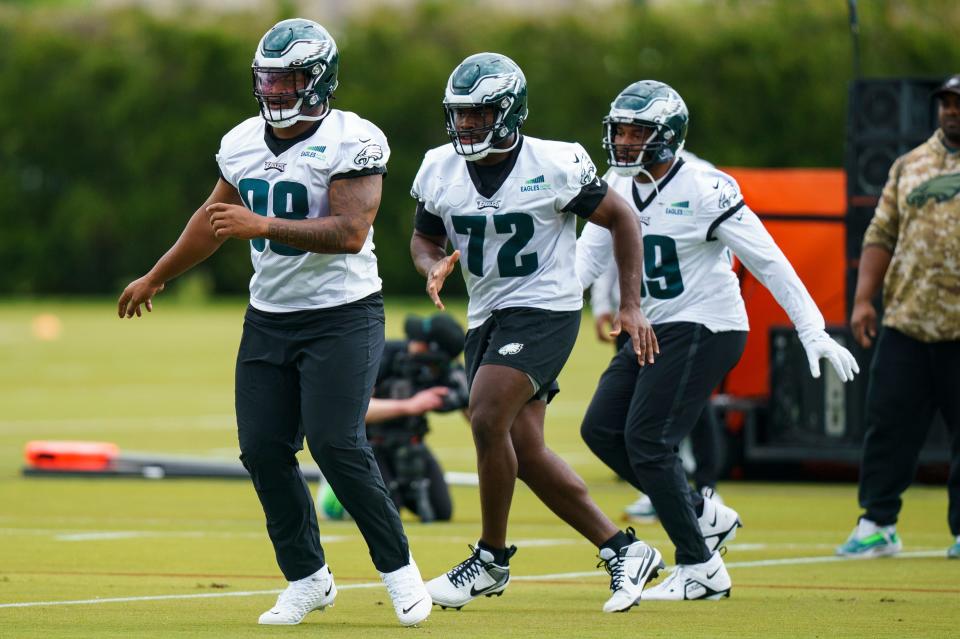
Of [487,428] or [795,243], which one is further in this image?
[795,243]

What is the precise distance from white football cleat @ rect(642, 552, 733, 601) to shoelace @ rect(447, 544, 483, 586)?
778mm

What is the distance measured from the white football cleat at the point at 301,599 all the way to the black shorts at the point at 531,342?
98 cm

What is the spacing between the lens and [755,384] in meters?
14.1

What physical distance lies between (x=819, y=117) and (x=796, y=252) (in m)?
31.1

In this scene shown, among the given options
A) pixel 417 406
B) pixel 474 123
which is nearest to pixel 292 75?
pixel 474 123

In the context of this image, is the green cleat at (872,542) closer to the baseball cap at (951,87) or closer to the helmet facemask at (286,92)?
the baseball cap at (951,87)

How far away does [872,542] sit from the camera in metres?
9.34

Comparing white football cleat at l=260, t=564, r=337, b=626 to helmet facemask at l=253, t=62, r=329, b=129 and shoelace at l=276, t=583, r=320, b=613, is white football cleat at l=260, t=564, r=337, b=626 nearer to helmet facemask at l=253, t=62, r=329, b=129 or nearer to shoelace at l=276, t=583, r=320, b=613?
shoelace at l=276, t=583, r=320, b=613

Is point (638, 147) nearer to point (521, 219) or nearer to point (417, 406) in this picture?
point (521, 219)

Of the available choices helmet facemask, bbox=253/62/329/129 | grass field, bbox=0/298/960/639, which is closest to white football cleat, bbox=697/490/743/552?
grass field, bbox=0/298/960/639

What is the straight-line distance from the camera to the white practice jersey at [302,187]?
6.84 m

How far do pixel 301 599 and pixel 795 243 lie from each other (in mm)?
7490

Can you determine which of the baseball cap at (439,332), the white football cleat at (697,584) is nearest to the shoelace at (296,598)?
the white football cleat at (697,584)

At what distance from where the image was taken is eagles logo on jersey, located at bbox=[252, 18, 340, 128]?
22.4 ft
